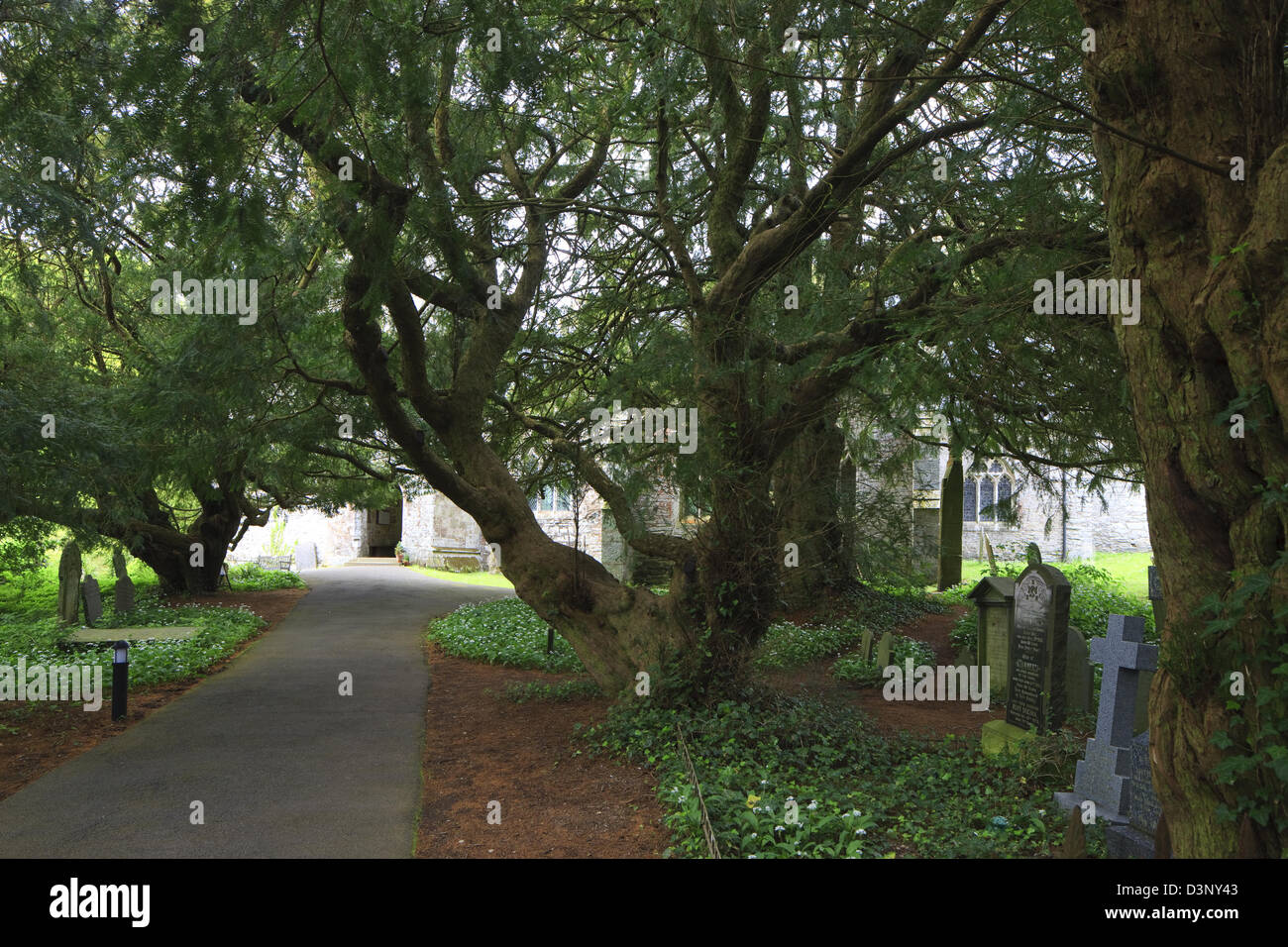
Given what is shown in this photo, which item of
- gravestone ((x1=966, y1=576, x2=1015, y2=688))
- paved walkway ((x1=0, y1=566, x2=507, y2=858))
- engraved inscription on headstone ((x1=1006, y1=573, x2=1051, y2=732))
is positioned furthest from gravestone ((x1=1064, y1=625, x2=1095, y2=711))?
paved walkway ((x1=0, y1=566, x2=507, y2=858))

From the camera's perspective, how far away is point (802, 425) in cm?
874

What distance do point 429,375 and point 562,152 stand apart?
371 cm

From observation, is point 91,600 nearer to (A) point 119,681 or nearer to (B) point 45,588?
(A) point 119,681

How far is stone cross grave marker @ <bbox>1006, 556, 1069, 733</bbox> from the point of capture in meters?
8.21

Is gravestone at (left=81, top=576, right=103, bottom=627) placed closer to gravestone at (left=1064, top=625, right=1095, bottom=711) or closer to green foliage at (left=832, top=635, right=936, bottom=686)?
green foliage at (left=832, top=635, right=936, bottom=686)

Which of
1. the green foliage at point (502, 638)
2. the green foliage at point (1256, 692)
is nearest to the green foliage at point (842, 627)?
the green foliage at point (502, 638)

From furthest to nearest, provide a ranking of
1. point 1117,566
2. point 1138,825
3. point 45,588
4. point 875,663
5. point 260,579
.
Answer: point 1117,566 < point 260,579 < point 45,588 < point 875,663 < point 1138,825

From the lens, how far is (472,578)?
99.1 ft

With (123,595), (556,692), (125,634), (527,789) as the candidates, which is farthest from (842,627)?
(123,595)

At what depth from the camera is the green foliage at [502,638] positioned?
1385 centimetres

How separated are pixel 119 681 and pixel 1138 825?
9.74 meters

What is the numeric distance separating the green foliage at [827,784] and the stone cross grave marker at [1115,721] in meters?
0.33

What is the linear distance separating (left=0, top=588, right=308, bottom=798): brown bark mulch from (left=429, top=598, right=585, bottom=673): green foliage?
415 cm

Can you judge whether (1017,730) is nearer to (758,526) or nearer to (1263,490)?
(758,526)
